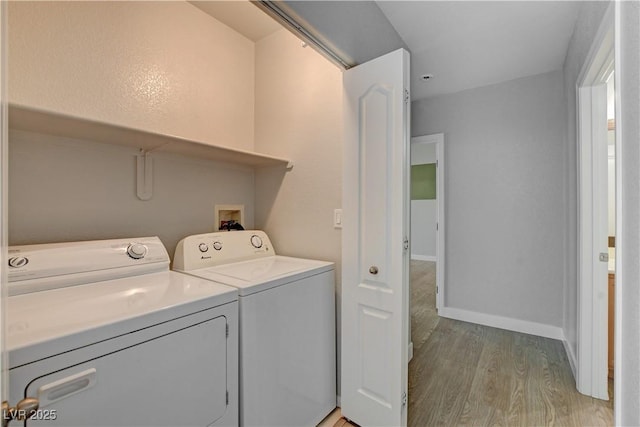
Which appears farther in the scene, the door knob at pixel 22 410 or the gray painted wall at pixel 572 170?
the gray painted wall at pixel 572 170

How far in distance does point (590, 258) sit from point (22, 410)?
9.08 ft

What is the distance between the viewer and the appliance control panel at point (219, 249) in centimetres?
158

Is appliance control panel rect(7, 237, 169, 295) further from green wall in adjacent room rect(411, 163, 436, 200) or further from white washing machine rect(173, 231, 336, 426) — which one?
green wall in adjacent room rect(411, 163, 436, 200)

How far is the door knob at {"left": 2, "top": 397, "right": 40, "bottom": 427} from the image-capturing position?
65 cm

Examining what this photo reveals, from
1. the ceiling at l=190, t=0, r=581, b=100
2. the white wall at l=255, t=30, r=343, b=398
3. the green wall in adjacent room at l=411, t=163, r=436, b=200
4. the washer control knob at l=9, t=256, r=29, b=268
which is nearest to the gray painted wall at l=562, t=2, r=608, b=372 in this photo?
the ceiling at l=190, t=0, r=581, b=100

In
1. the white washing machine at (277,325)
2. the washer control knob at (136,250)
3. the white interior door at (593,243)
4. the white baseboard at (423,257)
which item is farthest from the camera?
the white baseboard at (423,257)

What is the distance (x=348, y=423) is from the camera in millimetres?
1641

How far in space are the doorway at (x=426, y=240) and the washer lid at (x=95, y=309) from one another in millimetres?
2015

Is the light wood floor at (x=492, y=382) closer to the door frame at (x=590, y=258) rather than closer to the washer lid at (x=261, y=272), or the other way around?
the door frame at (x=590, y=258)

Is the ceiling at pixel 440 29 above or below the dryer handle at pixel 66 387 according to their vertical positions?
above

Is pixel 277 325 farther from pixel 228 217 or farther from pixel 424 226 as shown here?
pixel 424 226

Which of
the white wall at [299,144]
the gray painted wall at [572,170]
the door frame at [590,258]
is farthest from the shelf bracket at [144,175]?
the door frame at [590,258]

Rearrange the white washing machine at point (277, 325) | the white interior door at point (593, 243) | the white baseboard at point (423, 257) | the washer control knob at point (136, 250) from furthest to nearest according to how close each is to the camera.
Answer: the white baseboard at point (423, 257) → the white interior door at point (593, 243) → the washer control knob at point (136, 250) → the white washing machine at point (277, 325)
